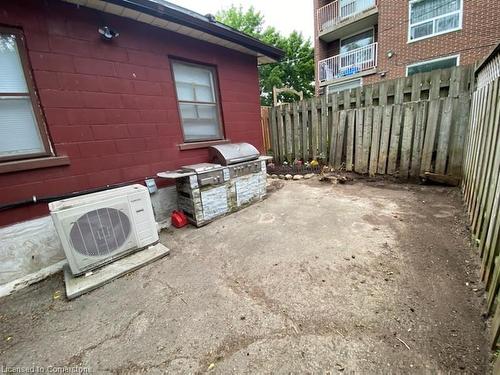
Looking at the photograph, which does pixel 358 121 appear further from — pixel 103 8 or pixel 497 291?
pixel 103 8

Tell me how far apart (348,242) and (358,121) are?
342 cm

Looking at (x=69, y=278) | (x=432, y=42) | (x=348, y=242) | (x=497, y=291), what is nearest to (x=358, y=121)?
(x=348, y=242)

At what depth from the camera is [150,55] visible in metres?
3.35

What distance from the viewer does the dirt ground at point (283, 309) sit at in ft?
4.42

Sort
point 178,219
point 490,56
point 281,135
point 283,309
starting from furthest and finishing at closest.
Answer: point 281,135
point 178,219
point 490,56
point 283,309

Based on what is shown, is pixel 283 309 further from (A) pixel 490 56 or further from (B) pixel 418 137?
(B) pixel 418 137

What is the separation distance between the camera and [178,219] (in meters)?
3.48

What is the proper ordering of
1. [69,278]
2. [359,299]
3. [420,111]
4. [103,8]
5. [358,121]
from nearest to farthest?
1. [359,299]
2. [69,278]
3. [103,8]
4. [420,111]
5. [358,121]

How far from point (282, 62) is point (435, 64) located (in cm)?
1451

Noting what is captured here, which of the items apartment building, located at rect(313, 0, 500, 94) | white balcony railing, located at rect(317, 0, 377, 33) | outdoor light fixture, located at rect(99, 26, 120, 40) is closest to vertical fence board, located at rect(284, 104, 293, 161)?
outdoor light fixture, located at rect(99, 26, 120, 40)

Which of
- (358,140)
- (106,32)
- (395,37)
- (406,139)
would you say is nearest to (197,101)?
(106,32)

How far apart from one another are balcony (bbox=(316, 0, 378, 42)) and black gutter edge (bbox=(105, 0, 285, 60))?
908 centimetres

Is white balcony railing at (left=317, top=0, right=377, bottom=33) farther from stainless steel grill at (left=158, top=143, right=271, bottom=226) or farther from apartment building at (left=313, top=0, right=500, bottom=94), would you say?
stainless steel grill at (left=158, top=143, right=271, bottom=226)

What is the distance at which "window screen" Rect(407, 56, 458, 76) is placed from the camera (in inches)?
335
